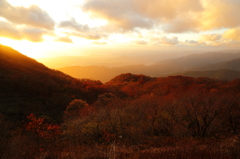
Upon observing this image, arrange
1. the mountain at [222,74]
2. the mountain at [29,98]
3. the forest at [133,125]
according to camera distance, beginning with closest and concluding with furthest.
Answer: the forest at [133,125]
the mountain at [29,98]
the mountain at [222,74]

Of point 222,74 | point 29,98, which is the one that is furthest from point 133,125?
point 222,74

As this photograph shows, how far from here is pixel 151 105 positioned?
16219 millimetres

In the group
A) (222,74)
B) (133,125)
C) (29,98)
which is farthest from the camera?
(222,74)

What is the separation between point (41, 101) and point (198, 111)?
23.7 metres

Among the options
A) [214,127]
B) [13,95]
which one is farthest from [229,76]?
[13,95]

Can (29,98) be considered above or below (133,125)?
above

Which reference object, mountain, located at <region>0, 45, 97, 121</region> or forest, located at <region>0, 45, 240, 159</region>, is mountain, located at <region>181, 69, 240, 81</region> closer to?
forest, located at <region>0, 45, 240, 159</region>

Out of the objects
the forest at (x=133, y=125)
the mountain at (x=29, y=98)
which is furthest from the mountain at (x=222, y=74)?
the mountain at (x=29, y=98)

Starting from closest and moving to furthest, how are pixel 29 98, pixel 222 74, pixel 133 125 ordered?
1. pixel 133 125
2. pixel 29 98
3. pixel 222 74

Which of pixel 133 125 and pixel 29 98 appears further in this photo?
pixel 29 98

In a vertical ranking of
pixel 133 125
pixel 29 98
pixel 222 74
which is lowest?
pixel 222 74

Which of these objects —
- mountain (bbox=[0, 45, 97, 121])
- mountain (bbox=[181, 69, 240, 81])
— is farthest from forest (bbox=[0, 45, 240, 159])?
mountain (bbox=[181, 69, 240, 81])

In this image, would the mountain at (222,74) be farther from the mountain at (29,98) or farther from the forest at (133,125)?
the mountain at (29,98)

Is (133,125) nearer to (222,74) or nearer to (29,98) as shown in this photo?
(29,98)
